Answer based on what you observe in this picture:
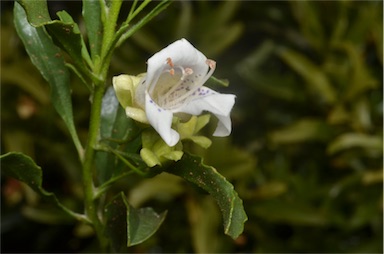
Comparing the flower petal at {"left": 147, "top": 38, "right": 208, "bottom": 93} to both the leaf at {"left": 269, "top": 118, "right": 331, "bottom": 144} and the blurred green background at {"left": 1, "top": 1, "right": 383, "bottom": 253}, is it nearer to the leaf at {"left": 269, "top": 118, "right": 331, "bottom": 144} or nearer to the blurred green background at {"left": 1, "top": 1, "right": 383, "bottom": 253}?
the blurred green background at {"left": 1, "top": 1, "right": 383, "bottom": 253}

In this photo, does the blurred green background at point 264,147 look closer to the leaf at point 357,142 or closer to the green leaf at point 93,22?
the leaf at point 357,142

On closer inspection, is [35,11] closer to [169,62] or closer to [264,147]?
[169,62]

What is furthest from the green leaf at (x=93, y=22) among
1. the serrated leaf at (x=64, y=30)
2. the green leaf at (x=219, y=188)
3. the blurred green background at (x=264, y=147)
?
the blurred green background at (x=264, y=147)

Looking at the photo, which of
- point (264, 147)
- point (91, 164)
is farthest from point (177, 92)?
point (264, 147)

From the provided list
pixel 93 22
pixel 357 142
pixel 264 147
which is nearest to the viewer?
pixel 93 22

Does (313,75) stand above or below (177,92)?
below

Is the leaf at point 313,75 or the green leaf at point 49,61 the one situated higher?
the green leaf at point 49,61

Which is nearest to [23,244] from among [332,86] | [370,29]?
[332,86]
